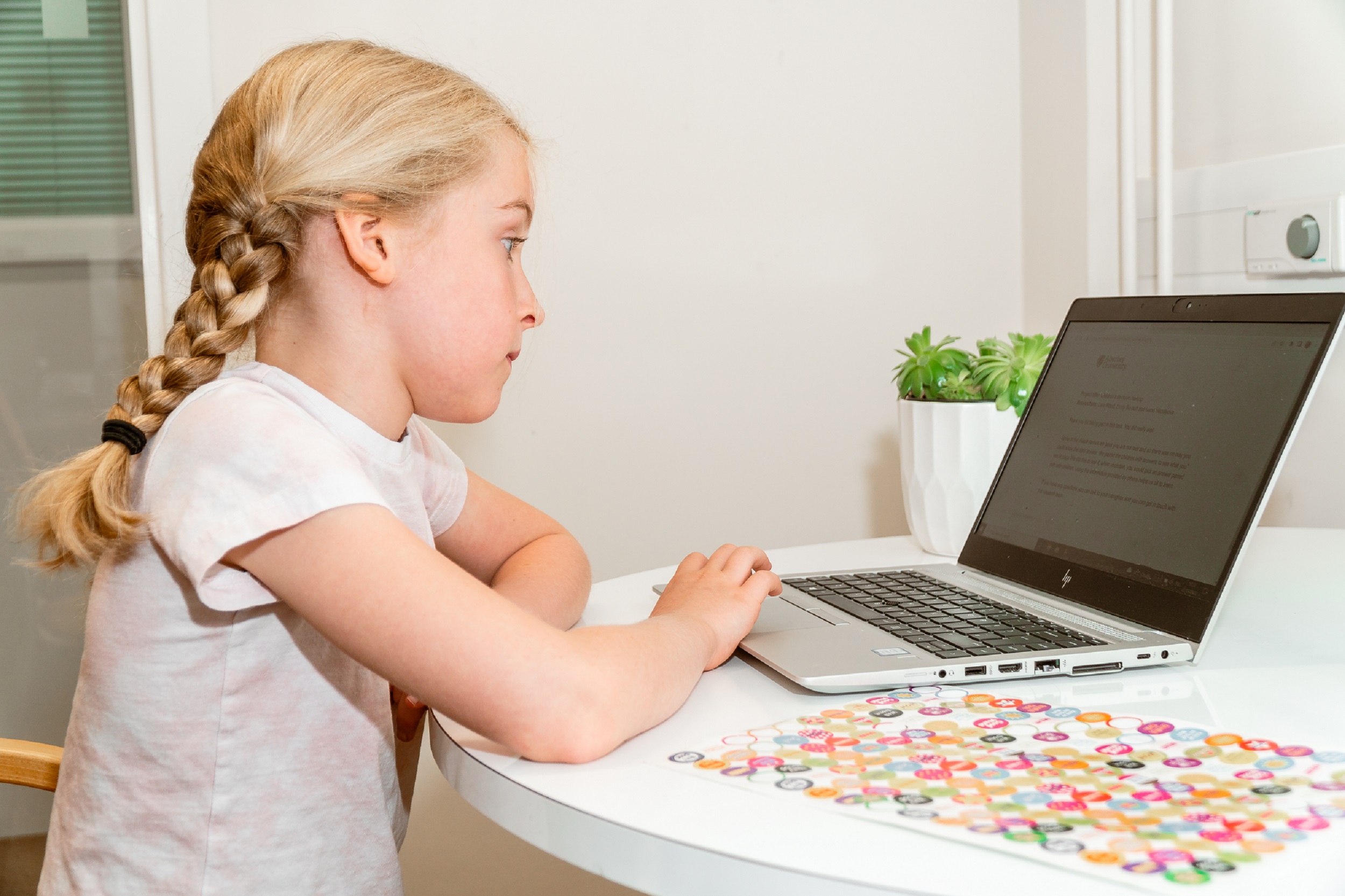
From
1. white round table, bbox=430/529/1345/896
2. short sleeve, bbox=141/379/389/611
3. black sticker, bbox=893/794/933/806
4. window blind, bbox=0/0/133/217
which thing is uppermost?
window blind, bbox=0/0/133/217


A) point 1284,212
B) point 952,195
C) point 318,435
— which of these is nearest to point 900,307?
point 952,195

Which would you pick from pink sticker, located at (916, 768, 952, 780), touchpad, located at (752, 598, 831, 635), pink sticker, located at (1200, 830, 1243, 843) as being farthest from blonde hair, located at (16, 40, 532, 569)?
pink sticker, located at (1200, 830, 1243, 843)

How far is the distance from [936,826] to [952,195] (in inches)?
50.6

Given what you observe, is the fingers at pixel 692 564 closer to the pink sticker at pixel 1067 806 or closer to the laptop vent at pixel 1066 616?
the laptop vent at pixel 1066 616

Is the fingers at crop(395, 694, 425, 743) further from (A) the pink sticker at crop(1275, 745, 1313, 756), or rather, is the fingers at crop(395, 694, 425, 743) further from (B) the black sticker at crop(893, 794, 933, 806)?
(A) the pink sticker at crop(1275, 745, 1313, 756)

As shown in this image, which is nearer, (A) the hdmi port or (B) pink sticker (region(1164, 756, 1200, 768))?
(B) pink sticker (region(1164, 756, 1200, 768))

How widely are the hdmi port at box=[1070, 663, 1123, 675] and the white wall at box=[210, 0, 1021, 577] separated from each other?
2.91 feet

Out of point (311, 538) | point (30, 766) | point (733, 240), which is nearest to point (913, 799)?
point (311, 538)

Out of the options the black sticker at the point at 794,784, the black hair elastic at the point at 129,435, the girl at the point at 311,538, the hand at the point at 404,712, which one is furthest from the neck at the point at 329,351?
the black sticker at the point at 794,784

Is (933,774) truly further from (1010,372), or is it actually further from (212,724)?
(1010,372)

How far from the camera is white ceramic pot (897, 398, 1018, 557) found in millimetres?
1096

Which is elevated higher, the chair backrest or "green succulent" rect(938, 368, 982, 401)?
"green succulent" rect(938, 368, 982, 401)

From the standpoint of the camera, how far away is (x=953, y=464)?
111cm

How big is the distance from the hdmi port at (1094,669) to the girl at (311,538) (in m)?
0.21
